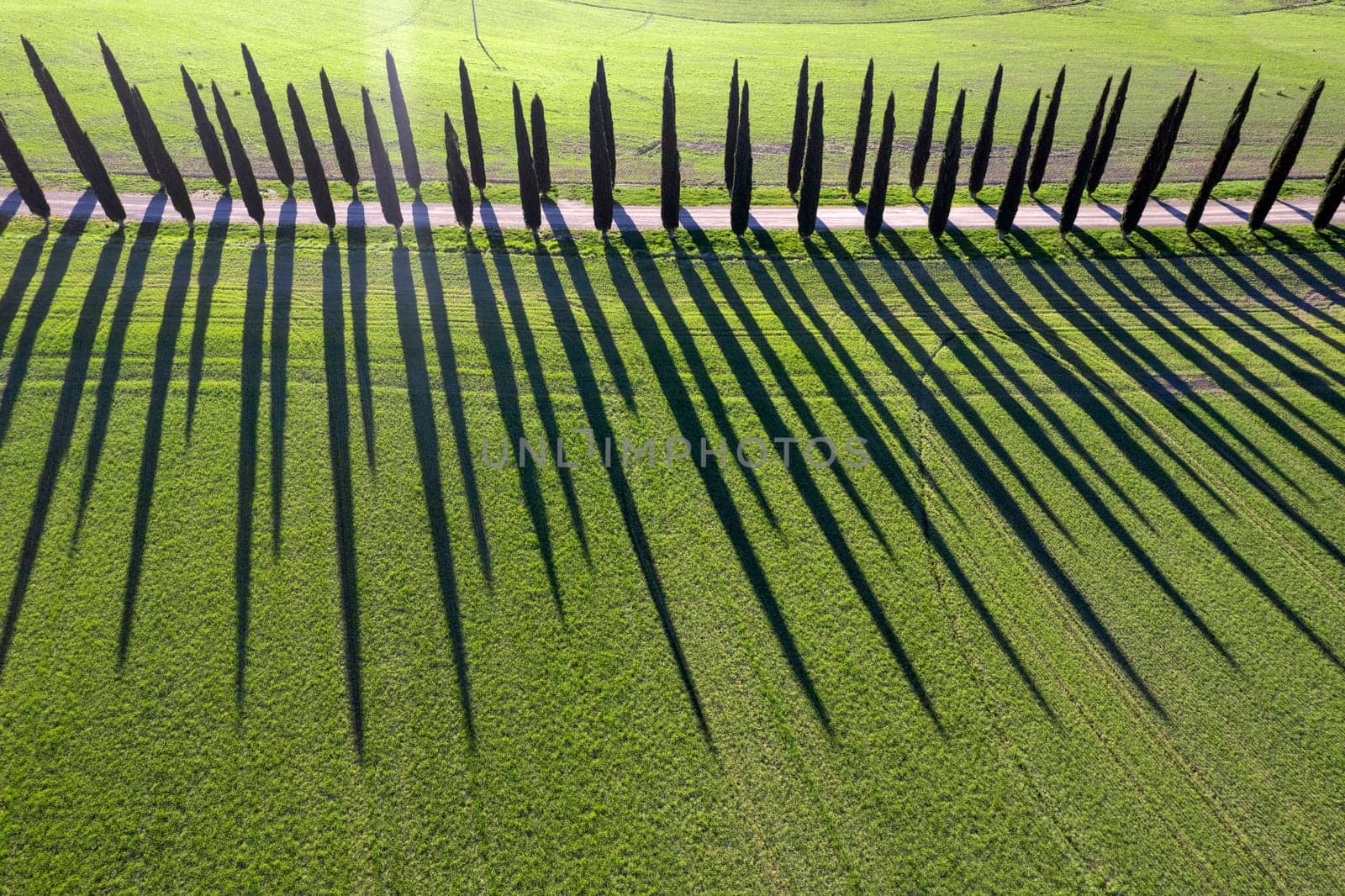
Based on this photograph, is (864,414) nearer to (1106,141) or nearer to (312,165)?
(1106,141)

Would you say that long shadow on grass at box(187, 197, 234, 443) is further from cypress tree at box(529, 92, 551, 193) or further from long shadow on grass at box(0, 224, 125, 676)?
cypress tree at box(529, 92, 551, 193)

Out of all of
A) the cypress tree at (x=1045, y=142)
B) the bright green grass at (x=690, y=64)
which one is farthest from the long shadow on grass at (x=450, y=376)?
the cypress tree at (x=1045, y=142)

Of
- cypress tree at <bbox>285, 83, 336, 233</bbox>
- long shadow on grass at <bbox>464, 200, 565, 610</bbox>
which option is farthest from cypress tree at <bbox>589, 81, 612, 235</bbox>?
cypress tree at <bbox>285, 83, 336, 233</bbox>

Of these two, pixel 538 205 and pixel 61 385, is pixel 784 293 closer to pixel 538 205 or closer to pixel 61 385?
pixel 538 205

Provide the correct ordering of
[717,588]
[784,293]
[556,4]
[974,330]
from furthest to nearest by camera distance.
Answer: [556,4]
[784,293]
[974,330]
[717,588]

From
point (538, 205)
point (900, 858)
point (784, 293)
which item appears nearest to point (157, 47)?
point (538, 205)

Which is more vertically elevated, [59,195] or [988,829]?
[59,195]
